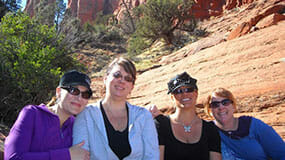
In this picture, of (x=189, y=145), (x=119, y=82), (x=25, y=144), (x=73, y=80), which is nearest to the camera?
(x=25, y=144)

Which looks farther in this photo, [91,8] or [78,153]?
[91,8]

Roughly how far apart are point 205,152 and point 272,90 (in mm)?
2753

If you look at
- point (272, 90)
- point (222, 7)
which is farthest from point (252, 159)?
point (222, 7)

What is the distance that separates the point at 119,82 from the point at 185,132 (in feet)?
3.73

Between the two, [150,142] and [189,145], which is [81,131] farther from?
[189,145]

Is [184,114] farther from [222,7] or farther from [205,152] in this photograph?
[222,7]

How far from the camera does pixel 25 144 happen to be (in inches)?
78.9

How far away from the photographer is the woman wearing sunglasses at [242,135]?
104 inches

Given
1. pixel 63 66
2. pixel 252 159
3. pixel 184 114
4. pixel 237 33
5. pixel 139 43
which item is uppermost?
pixel 139 43

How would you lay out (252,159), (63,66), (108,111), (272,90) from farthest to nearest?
1. (63,66)
2. (272,90)
3. (252,159)
4. (108,111)

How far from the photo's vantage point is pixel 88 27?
106 feet

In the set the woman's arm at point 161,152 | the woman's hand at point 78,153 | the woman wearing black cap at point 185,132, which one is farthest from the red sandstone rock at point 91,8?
the woman's hand at point 78,153

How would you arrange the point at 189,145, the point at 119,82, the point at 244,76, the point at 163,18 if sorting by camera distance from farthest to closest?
the point at 163,18, the point at 244,76, the point at 189,145, the point at 119,82

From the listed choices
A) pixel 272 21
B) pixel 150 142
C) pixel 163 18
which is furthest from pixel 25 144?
pixel 163 18
